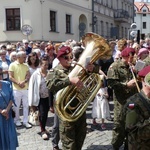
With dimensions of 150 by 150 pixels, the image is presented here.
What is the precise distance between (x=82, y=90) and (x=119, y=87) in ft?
2.50

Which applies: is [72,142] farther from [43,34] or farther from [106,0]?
[106,0]

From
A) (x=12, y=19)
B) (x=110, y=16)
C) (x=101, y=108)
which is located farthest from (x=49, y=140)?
(x=110, y=16)

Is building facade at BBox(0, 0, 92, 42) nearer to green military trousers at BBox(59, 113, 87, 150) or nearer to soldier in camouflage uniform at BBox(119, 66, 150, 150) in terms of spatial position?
green military trousers at BBox(59, 113, 87, 150)

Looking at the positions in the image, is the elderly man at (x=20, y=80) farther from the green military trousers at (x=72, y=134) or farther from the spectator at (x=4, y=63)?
the green military trousers at (x=72, y=134)

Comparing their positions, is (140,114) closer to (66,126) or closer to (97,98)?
(66,126)

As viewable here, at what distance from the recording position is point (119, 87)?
5.46 metres

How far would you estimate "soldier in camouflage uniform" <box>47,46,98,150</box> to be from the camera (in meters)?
4.76

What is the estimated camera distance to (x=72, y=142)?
16.3 feet

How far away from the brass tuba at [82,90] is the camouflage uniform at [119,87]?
0.31 m

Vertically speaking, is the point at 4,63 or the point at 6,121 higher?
the point at 4,63

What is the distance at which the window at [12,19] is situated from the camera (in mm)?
27234

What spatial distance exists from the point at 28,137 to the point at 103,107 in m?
1.75

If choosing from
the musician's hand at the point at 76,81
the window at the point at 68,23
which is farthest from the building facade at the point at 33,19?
the musician's hand at the point at 76,81

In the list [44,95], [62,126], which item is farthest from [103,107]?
[62,126]
